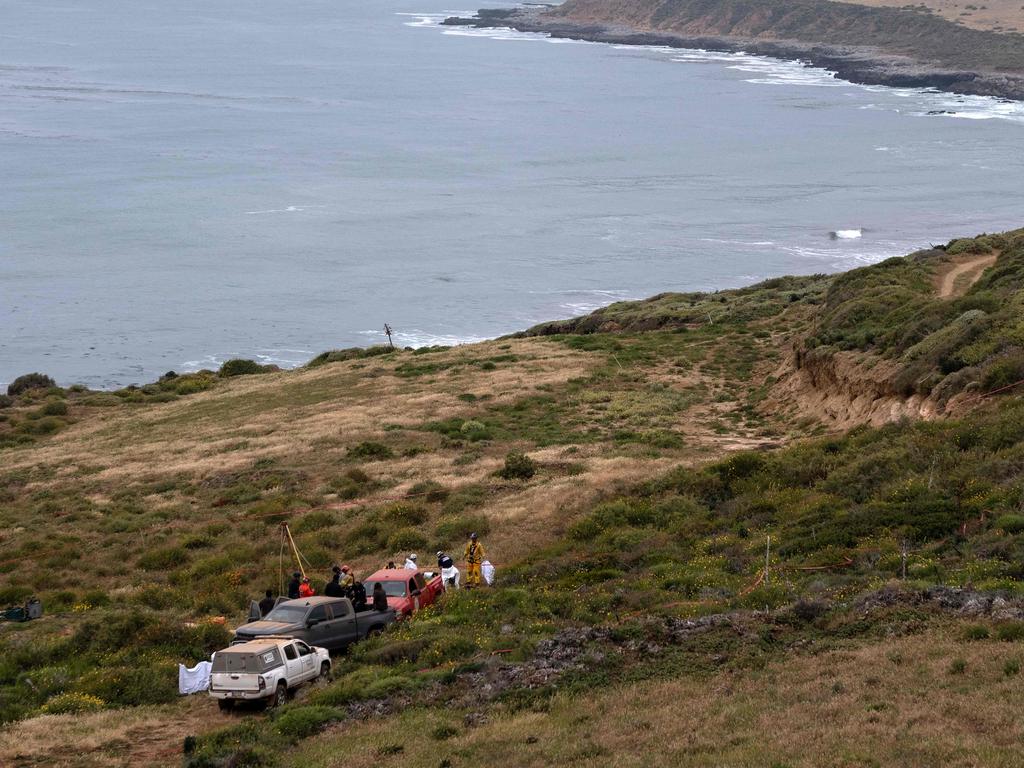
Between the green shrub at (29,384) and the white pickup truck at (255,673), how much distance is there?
42.2 m

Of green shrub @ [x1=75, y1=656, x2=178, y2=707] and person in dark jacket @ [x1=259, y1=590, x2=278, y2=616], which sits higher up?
person in dark jacket @ [x1=259, y1=590, x2=278, y2=616]

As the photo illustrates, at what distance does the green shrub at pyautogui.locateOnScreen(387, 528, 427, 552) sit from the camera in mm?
24844

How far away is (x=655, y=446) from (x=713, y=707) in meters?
18.4

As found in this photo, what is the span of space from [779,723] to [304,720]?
5626 mm

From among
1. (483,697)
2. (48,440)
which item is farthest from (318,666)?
(48,440)

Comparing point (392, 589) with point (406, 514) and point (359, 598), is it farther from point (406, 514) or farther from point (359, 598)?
point (406, 514)

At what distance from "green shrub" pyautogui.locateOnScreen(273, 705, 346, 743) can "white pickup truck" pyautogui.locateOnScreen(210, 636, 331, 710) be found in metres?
0.73

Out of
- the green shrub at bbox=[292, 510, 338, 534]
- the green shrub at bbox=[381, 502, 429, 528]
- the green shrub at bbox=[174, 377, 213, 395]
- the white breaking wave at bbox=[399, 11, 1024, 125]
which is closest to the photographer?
the green shrub at bbox=[381, 502, 429, 528]

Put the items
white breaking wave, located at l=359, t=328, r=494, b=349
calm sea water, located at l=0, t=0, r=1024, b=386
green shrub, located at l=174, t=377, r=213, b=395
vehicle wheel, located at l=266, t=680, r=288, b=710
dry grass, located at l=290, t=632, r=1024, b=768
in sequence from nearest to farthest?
dry grass, located at l=290, t=632, r=1024, b=768 → vehicle wheel, located at l=266, t=680, r=288, b=710 → green shrub, located at l=174, t=377, r=213, b=395 → white breaking wave, located at l=359, t=328, r=494, b=349 → calm sea water, located at l=0, t=0, r=1024, b=386

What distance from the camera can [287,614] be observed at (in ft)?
59.0

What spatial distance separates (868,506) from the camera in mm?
20719

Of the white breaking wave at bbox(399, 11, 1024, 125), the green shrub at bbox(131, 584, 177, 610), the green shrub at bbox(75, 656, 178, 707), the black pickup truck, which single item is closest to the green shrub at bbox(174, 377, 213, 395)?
the green shrub at bbox(131, 584, 177, 610)

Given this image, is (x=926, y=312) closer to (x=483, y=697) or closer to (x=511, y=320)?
(x=483, y=697)

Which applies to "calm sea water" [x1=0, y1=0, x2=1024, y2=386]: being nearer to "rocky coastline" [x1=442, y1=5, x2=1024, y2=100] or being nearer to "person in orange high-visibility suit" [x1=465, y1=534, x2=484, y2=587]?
"rocky coastline" [x1=442, y1=5, x2=1024, y2=100]
